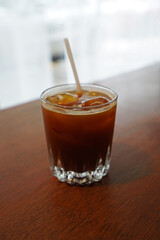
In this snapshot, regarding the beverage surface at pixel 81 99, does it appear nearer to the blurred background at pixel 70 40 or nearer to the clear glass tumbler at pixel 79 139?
the clear glass tumbler at pixel 79 139

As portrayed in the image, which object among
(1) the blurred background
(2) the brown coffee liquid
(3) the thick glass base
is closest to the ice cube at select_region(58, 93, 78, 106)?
(2) the brown coffee liquid

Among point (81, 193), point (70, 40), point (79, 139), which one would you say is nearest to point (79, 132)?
point (79, 139)

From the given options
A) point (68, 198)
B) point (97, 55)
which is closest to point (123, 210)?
point (68, 198)

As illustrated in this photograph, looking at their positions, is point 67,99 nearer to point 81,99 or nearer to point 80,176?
point 81,99

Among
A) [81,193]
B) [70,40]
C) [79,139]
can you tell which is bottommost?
[70,40]

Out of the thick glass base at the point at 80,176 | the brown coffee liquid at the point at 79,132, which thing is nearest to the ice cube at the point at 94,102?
the brown coffee liquid at the point at 79,132

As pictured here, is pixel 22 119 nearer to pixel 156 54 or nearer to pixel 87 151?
pixel 87 151
